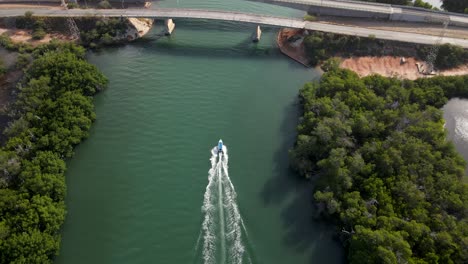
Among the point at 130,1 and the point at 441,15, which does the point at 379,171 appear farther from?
the point at 130,1

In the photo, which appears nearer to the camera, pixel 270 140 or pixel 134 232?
pixel 134 232

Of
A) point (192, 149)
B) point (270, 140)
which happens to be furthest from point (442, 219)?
point (192, 149)

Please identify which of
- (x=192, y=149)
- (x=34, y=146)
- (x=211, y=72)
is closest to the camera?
(x=34, y=146)

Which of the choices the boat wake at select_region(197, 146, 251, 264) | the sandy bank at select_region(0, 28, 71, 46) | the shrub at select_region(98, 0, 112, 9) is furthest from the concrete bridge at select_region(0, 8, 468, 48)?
the boat wake at select_region(197, 146, 251, 264)

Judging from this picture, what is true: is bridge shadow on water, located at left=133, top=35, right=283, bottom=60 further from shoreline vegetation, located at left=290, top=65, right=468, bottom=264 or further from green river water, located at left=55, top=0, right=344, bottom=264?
shoreline vegetation, located at left=290, top=65, right=468, bottom=264

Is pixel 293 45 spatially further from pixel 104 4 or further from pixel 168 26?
pixel 104 4

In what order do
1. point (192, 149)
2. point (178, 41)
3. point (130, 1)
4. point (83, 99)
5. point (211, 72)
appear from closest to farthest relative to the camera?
point (192, 149), point (83, 99), point (211, 72), point (178, 41), point (130, 1)

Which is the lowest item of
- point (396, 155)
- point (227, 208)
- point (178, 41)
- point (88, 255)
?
point (88, 255)
